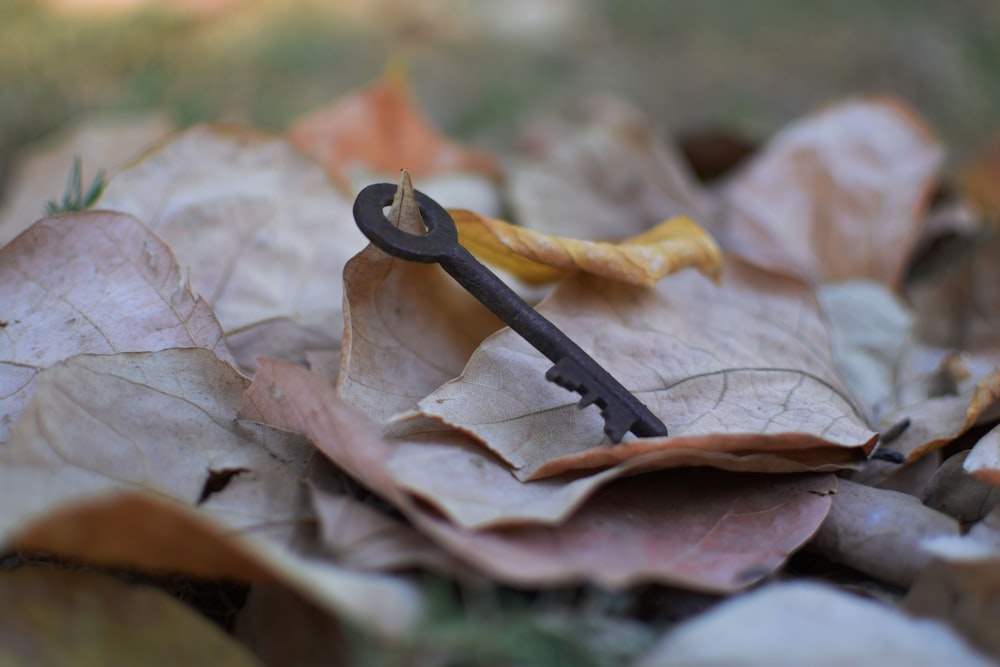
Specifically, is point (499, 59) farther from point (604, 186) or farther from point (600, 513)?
point (600, 513)

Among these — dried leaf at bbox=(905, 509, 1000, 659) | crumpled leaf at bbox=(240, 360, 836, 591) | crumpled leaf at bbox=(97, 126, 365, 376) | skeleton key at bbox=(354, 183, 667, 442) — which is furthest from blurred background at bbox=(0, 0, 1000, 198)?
dried leaf at bbox=(905, 509, 1000, 659)

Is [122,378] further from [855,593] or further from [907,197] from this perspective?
[907,197]

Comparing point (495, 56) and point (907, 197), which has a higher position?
point (495, 56)

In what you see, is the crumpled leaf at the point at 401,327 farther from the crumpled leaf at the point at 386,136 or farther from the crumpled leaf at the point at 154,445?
the crumpled leaf at the point at 386,136

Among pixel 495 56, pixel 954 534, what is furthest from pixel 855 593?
pixel 495 56

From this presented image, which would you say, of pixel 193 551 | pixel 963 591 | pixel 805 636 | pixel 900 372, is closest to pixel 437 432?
pixel 193 551

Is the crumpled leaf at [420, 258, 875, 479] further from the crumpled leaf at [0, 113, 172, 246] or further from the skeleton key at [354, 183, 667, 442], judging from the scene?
the crumpled leaf at [0, 113, 172, 246]
